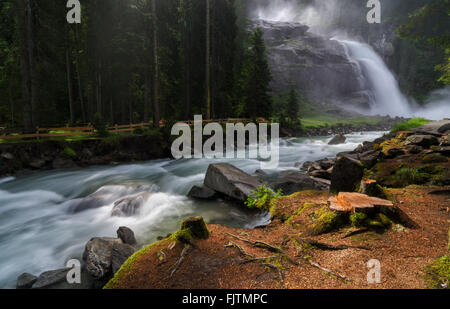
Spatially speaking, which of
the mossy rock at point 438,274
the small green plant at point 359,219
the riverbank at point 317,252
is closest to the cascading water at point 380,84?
the riverbank at point 317,252

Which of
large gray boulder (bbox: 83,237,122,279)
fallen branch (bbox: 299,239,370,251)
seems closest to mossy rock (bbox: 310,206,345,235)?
fallen branch (bbox: 299,239,370,251)

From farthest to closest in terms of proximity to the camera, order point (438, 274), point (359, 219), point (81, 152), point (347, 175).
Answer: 1. point (81, 152)
2. point (347, 175)
3. point (359, 219)
4. point (438, 274)

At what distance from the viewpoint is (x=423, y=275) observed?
10.5ft

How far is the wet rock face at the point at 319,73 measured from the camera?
7647 centimetres

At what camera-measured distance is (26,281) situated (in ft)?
16.5

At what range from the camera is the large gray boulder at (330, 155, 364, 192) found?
6766 mm

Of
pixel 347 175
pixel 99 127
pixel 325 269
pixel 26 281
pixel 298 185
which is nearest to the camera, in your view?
pixel 325 269

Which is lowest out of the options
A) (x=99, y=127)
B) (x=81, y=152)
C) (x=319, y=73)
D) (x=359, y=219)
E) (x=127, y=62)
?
(x=359, y=219)

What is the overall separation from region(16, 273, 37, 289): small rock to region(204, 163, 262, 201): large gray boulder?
619 cm

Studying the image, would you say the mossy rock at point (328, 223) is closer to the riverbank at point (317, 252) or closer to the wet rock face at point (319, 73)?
the riverbank at point (317, 252)

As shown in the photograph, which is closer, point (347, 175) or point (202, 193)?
point (347, 175)

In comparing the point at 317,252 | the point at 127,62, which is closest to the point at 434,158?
the point at 317,252

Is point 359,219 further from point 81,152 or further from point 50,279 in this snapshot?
point 81,152

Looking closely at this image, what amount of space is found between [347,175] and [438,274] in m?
3.92
